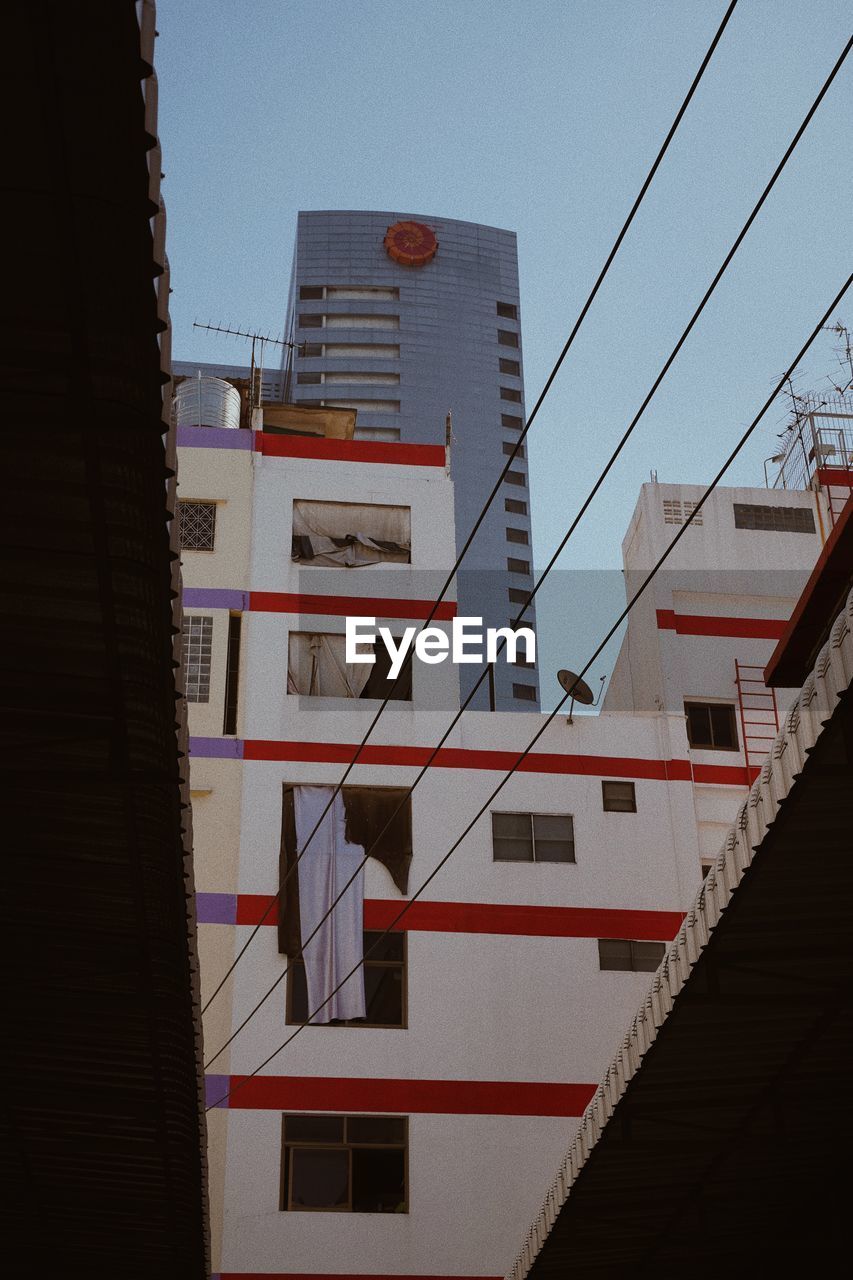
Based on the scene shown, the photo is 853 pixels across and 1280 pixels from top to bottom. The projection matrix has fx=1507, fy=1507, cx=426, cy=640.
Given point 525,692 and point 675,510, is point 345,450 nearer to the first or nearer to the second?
point 675,510

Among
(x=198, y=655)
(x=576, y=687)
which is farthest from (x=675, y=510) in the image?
(x=198, y=655)

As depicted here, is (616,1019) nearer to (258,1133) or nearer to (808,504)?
(258,1133)

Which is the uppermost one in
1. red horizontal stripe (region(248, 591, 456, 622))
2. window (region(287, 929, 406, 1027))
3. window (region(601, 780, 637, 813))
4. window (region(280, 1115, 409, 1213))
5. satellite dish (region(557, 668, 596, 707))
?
red horizontal stripe (region(248, 591, 456, 622))

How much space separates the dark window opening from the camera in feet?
90.9

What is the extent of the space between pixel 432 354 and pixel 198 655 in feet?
198

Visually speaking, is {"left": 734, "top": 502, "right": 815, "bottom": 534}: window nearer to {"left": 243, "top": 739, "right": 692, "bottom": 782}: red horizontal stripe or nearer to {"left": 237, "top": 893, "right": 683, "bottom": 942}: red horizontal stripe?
{"left": 243, "top": 739, "right": 692, "bottom": 782}: red horizontal stripe

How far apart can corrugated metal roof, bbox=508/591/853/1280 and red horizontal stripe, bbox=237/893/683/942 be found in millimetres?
7038

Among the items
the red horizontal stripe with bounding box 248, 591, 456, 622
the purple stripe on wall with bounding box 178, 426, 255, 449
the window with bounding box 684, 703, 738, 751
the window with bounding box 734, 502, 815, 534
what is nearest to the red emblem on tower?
the window with bounding box 734, 502, 815, 534

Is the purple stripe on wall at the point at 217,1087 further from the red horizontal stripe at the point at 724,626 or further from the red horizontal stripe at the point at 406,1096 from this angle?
the red horizontal stripe at the point at 724,626

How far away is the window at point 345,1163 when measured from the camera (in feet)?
78.7

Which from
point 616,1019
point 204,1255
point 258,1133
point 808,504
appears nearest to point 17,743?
point 204,1255

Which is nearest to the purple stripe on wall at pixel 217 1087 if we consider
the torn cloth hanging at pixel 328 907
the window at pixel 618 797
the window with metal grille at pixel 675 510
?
the torn cloth hanging at pixel 328 907

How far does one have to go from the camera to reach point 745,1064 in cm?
1588

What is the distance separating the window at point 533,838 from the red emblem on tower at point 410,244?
6348 centimetres
